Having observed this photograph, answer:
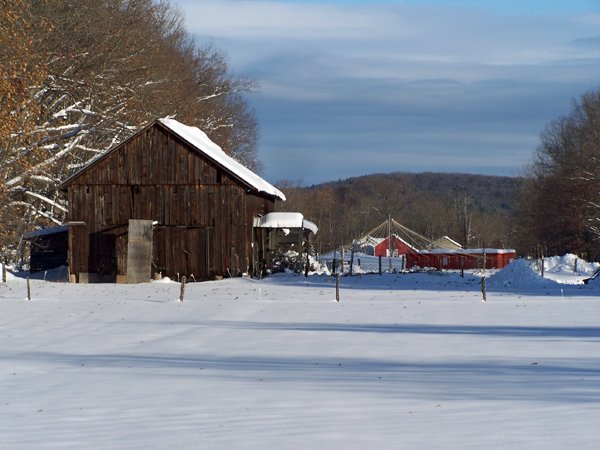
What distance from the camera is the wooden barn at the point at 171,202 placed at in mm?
40750

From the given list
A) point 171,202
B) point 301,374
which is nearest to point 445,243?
point 171,202

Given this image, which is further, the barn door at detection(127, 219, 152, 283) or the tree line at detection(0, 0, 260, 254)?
the barn door at detection(127, 219, 152, 283)

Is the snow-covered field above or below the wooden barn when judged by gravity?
below

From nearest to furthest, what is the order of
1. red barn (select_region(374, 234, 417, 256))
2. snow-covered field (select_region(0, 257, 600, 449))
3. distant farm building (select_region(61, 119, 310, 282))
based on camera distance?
snow-covered field (select_region(0, 257, 600, 449)) < distant farm building (select_region(61, 119, 310, 282)) < red barn (select_region(374, 234, 417, 256))

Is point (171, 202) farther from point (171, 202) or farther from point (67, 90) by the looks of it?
point (67, 90)

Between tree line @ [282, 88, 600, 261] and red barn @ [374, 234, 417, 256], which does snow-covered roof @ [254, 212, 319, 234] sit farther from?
red barn @ [374, 234, 417, 256]

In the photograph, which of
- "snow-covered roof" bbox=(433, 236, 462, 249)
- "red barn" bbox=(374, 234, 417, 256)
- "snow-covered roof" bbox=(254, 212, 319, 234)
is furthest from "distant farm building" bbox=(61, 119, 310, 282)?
"snow-covered roof" bbox=(433, 236, 462, 249)

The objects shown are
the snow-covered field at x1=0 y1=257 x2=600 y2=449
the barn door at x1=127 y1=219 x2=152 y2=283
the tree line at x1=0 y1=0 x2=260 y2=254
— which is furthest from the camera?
the barn door at x1=127 y1=219 x2=152 y2=283

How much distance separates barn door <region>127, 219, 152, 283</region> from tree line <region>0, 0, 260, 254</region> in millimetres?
4263

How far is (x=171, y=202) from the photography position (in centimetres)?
4094

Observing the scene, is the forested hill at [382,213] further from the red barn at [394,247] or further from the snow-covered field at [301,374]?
the snow-covered field at [301,374]

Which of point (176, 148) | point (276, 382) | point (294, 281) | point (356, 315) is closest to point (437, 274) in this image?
point (294, 281)

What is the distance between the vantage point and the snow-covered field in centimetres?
1066

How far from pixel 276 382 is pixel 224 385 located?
0.73m
